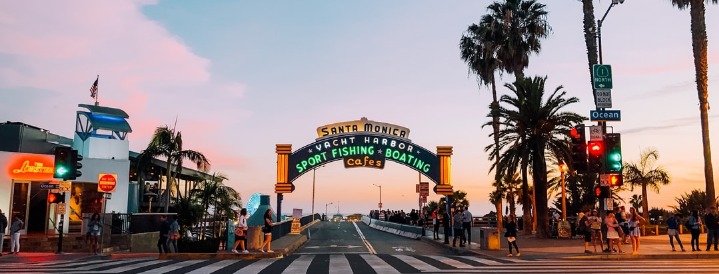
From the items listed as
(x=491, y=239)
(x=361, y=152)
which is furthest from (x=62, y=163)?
(x=361, y=152)

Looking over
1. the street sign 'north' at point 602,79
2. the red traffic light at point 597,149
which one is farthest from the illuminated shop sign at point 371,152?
the red traffic light at point 597,149

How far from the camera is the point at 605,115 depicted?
21344 mm

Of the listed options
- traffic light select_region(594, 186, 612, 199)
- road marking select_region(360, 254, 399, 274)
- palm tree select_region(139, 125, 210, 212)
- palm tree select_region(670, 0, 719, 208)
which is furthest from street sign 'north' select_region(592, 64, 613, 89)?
palm tree select_region(139, 125, 210, 212)

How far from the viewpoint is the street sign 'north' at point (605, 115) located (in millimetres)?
21188

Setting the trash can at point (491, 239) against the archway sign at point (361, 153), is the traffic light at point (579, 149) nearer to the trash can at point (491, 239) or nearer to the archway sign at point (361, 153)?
the trash can at point (491, 239)

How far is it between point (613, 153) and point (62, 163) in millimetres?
19395

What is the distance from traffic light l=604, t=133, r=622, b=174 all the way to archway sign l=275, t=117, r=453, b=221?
15.2 metres

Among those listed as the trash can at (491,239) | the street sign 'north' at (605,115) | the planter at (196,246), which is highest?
the street sign 'north' at (605,115)

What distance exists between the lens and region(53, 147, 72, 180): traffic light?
2209 centimetres

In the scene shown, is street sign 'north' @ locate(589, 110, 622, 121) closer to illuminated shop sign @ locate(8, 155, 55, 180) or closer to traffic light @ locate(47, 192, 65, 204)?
traffic light @ locate(47, 192, 65, 204)

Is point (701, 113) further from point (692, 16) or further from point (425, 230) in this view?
point (425, 230)

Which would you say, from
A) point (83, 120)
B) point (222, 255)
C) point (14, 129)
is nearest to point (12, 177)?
point (14, 129)

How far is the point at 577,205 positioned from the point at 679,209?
7573 millimetres

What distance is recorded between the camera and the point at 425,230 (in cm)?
3778
